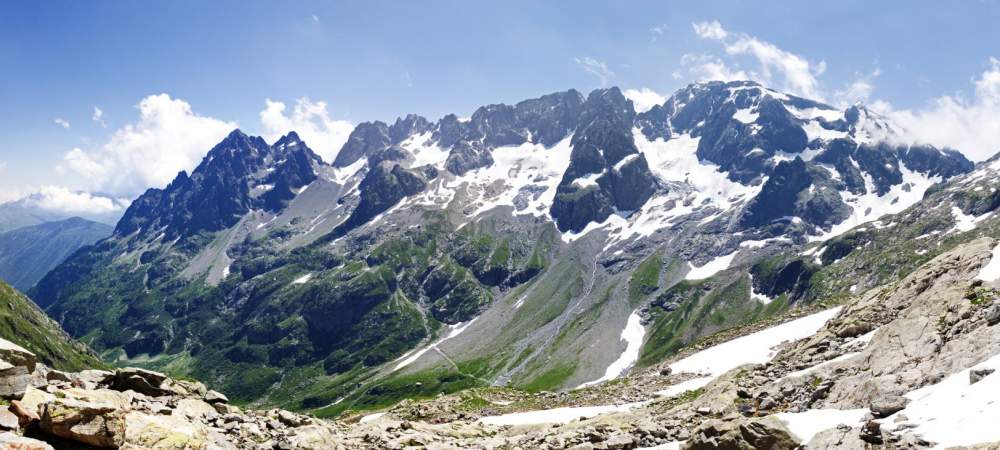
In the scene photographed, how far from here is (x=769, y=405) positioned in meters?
30.7

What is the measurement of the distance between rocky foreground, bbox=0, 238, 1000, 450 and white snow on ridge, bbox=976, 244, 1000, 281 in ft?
0.41

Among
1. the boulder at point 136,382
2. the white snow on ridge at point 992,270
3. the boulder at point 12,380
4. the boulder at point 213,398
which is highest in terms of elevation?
the white snow on ridge at point 992,270

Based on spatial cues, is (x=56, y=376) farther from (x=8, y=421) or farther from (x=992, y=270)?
(x=992, y=270)

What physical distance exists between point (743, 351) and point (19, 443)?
6431cm

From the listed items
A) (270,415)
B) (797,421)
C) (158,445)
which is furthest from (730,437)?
(270,415)

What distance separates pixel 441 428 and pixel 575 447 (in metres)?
16.5

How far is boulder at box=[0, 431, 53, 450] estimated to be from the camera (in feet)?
61.4

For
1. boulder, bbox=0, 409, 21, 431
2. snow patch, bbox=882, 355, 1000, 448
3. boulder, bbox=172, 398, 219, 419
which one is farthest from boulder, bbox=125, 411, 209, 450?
snow patch, bbox=882, 355, 1000, 448

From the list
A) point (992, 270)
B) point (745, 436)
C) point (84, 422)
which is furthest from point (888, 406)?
point (84, 422)

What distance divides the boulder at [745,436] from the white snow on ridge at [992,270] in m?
18.0

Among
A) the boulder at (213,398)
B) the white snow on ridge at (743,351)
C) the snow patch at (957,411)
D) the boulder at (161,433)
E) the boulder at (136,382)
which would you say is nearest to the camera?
the snow patch at (957,411)

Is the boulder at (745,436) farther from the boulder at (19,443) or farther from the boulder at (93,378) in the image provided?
the boulder at (93,378)

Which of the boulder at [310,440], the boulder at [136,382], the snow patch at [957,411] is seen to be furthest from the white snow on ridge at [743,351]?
the boulder at [136,382]

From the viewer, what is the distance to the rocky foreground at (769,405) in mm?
20547
